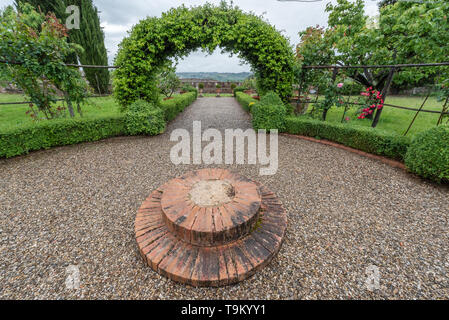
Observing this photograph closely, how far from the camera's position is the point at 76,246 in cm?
206

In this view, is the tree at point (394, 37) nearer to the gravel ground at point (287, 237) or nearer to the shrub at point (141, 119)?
the gravel ground at point (287, 237)

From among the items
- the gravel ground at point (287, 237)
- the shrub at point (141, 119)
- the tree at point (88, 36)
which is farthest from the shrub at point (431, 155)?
the tree at point (88, 36)

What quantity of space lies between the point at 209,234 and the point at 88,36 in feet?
59.7

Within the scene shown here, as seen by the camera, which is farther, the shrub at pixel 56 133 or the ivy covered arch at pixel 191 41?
the ivy covered arch at pixel 191 41

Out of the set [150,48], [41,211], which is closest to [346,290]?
[41,211]

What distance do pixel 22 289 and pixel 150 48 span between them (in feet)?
19.2

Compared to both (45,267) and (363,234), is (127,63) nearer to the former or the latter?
(45,267)

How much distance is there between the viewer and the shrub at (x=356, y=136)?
3.89 metres

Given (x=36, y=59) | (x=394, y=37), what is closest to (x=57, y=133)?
(x=36, y=59)

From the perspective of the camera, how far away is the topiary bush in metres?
5.71

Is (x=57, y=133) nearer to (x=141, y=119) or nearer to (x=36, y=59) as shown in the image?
(x=36, y=59)

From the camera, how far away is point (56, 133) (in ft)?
14.7

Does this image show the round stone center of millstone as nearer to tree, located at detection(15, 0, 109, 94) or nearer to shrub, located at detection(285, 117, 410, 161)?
shrub, located at detection(285, 117, 410, 161)

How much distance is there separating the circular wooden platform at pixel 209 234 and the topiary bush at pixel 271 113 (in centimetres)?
395
